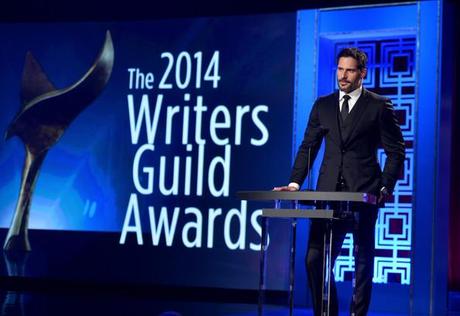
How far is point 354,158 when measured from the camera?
3414 mm

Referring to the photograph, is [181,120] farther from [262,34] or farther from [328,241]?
[328,241]

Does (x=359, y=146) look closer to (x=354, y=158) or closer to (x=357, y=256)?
(x=354, y=158)

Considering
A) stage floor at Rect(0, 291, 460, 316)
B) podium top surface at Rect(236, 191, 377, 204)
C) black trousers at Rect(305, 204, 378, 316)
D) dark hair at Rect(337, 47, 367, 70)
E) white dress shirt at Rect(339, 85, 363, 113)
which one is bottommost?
stage floor at Rect(0, 291, 460, 316)

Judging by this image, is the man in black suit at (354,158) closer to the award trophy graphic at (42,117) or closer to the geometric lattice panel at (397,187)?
the geometric lattice panel at (397,187)

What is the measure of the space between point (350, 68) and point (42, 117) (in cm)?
420

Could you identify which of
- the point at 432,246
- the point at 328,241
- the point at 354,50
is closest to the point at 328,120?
the point at 354,50

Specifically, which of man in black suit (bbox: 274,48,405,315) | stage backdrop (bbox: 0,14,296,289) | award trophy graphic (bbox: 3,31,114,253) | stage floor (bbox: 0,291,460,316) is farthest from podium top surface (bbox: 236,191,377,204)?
Answer: award trophy graphic (bbox: 3,31,114,253)

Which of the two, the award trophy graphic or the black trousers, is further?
the award trophy graphic

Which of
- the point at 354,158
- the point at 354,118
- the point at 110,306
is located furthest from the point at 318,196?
the point at 110,306

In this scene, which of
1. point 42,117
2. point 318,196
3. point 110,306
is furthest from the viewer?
point 42,117

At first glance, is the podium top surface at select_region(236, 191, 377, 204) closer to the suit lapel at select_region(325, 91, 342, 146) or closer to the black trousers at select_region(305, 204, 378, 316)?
the black trousers at select_region(305, 204, 378, 316)

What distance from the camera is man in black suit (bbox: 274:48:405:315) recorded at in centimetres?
337

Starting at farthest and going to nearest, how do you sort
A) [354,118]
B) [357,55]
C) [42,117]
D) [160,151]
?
[42,117]
[160,151]
[354,118]
[357,55]

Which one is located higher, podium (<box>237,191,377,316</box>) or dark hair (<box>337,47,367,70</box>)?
dark hair (<box>337,47,367,70</box>)
